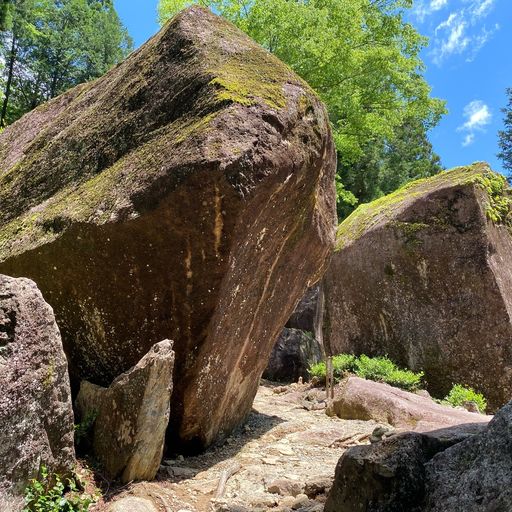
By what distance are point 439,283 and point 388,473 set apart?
7164mm

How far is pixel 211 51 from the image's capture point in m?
4.93

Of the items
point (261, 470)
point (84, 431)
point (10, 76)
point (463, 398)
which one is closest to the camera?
point (84, 431)

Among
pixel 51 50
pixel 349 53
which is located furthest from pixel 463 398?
pixel 51 50

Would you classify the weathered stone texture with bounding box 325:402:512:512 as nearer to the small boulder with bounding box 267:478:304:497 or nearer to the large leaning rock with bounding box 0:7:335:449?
the small boulder with bounding box 267:478:304:497

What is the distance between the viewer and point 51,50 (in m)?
26.0

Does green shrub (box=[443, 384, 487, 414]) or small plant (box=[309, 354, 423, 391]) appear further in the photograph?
small plant (box=[309, 354, 423, 391])

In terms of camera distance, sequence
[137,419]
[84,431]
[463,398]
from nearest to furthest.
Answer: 1. [137,419]
2. [84,431]
3. [463,398]

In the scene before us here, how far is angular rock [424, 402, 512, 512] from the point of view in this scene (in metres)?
2.49

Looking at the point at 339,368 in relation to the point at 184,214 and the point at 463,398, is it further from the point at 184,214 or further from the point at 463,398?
the point at 184,214

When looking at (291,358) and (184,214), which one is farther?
(291,358)

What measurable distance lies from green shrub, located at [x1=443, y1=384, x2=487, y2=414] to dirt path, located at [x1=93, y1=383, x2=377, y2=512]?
2.41 meters

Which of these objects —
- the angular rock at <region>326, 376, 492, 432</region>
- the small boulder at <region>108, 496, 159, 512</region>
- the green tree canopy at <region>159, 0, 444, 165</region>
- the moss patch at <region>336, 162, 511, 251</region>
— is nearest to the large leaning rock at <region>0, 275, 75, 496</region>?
the small boulder at <region>108, 496, 159, 512</region>

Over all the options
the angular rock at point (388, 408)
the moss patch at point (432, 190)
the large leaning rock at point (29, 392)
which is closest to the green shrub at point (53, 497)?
the large leaning rock at point (29, 392)

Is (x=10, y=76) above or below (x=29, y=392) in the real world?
above
